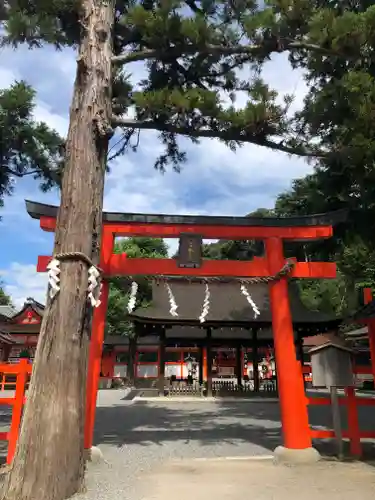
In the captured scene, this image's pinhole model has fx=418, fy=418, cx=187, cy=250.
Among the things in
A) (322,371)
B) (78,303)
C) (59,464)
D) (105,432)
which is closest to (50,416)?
(59,464)

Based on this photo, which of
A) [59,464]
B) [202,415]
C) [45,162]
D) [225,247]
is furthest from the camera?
[225,247]

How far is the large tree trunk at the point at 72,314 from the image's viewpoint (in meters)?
4.32

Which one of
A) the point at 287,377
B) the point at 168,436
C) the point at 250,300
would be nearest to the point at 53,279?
the point at 287,377

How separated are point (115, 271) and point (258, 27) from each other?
426cm

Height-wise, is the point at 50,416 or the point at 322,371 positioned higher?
the point at 322,371

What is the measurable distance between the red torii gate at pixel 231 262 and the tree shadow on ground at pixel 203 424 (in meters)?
2.10

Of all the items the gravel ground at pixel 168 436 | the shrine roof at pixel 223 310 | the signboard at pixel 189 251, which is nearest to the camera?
the gravel ground at pixel 168 436

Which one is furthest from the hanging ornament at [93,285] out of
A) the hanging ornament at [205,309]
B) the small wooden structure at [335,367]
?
the hanging ornament at [205,309]

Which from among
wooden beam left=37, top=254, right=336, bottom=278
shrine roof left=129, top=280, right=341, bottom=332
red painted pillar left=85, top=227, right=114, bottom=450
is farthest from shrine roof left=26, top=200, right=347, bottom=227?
shrine roof left=129, top=280, right=341, bottom=332

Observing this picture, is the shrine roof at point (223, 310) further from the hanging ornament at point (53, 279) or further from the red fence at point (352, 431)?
the hanging ornament at point (53, 279)

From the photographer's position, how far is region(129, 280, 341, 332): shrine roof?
16.9 meters

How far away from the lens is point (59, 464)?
4.35m

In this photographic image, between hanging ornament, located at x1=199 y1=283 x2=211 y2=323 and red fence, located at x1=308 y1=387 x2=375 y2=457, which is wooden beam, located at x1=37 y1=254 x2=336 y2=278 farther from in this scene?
hanging ornament, located at x1=199 y1=283 x2=211 y2=323

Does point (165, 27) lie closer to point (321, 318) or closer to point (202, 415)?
point (202, 415)
